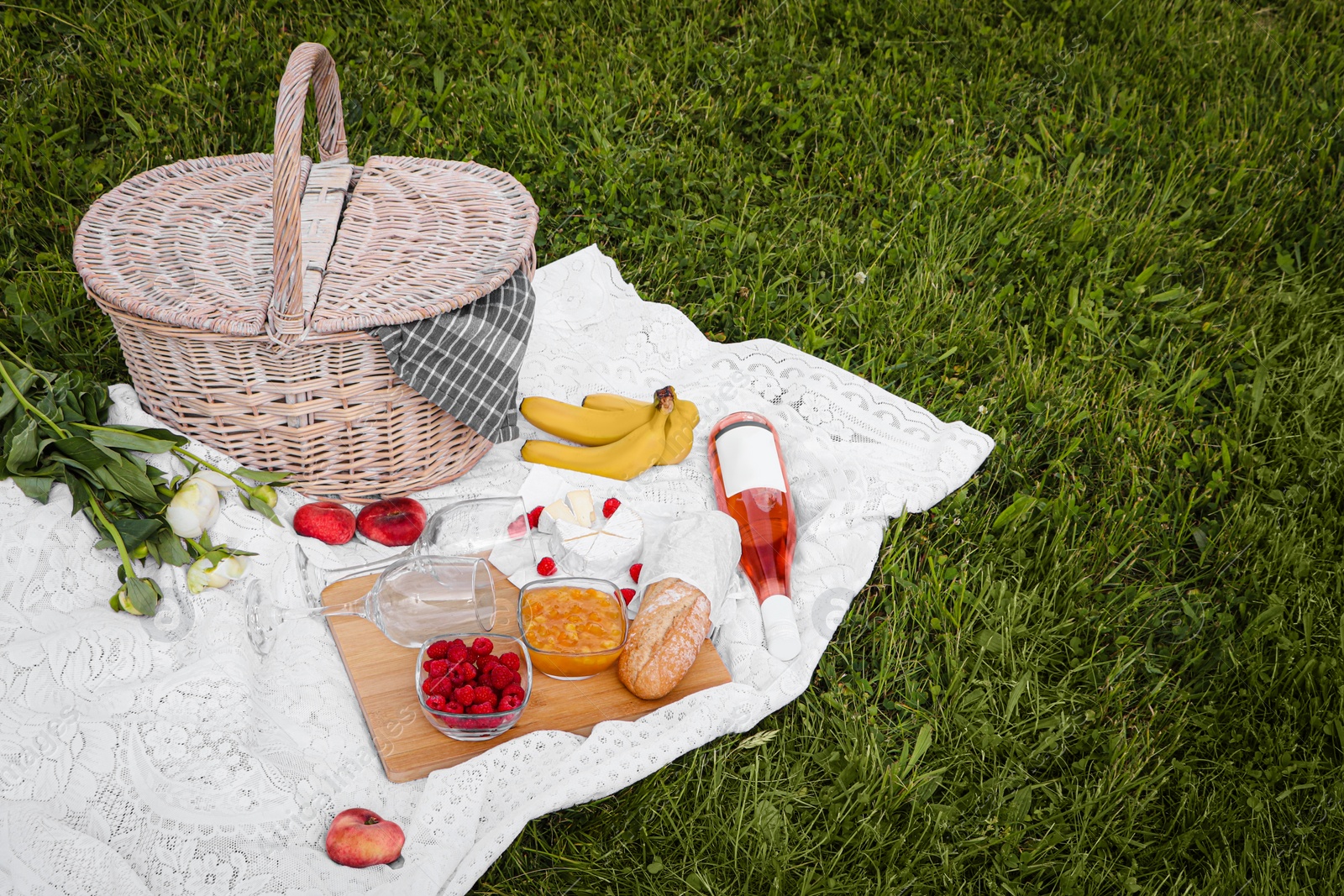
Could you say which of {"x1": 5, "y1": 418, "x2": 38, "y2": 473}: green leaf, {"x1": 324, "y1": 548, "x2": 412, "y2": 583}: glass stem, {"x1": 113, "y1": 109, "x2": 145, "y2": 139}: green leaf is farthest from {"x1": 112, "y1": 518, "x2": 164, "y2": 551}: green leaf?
{"x1": 113, "y1": 109, "x2": 145, "y2": 139}: green leaf

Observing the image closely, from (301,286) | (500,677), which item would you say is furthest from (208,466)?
(500,677)

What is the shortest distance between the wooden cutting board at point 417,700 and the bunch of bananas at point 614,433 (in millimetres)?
533

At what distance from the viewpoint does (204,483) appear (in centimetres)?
202

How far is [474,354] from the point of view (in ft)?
7.10

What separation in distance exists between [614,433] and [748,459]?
1.23 ft

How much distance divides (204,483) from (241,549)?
0.52 feet

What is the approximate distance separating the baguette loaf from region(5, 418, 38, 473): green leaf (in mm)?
1252

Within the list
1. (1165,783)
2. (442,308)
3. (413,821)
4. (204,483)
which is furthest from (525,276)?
(1165,783)

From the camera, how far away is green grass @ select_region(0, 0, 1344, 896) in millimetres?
1975

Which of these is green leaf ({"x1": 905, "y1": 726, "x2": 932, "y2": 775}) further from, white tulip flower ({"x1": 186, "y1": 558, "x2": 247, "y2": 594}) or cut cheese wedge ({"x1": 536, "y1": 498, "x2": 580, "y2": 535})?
white tulip flower ({"x1": 186, "y1": 558, "x2": 247, "y2": 594})

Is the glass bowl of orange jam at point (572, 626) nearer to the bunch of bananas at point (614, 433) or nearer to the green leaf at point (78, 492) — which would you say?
the bunch of bananas at point (614, 433)

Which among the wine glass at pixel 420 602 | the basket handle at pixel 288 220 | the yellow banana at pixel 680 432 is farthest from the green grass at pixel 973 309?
the basket handle at pixel 288 220

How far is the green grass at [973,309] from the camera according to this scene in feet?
6.48

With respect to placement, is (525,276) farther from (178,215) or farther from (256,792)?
(256,792)
